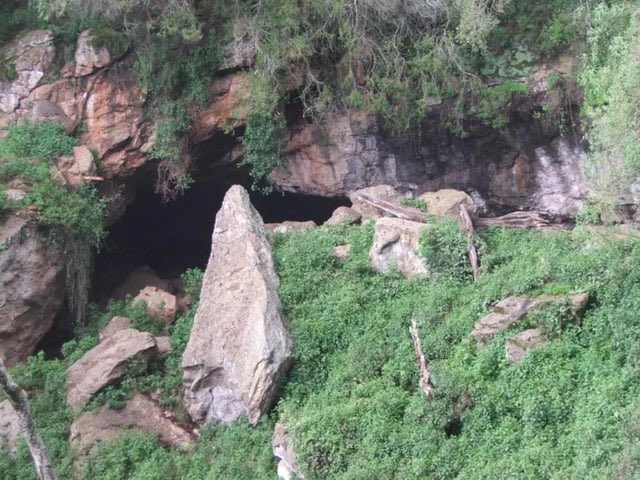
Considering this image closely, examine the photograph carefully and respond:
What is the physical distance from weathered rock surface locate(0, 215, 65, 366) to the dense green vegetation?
0.89 m

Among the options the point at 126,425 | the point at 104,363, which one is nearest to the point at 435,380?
the point at 126,425

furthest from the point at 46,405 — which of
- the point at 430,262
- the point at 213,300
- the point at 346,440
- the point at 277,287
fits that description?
the point at 430,262

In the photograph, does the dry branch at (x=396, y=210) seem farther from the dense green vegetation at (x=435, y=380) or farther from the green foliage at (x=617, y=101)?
the green foliage at (x=617, y=101)

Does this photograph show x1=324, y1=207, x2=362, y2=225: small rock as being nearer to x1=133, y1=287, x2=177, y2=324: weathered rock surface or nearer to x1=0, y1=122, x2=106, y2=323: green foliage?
x1=133, y1=287, x2=177, y2=324: weathered rock surface

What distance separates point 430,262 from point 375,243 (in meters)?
1.01

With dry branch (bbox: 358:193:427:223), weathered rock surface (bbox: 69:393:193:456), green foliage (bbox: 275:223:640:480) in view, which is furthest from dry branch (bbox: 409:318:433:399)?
weathered rock surface (bbox: 69:393:193:456)

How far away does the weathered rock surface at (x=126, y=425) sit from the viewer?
12.2 m

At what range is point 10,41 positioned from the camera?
15.8 metres

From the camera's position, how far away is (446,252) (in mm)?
13164

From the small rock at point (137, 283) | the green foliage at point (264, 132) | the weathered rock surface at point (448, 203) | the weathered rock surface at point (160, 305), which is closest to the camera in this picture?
the weathered rock surface at point (448, 203)

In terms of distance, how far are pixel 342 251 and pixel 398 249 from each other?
101 cm

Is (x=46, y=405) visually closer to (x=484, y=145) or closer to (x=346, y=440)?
(x=346, y=440)

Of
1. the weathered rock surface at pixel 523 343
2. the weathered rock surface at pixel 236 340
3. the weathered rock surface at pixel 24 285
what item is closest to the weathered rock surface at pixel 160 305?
the weathered rock surface at pixel 24 285

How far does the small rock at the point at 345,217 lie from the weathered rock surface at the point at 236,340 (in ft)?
6.64
